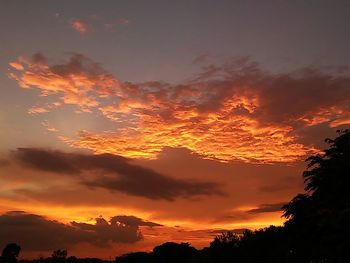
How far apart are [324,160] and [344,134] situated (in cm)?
319

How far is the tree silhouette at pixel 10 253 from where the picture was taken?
141250 mm

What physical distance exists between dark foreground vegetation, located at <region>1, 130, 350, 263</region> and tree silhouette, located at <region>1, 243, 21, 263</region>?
97.3 metres

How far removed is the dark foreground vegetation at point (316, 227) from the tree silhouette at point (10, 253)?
319ft

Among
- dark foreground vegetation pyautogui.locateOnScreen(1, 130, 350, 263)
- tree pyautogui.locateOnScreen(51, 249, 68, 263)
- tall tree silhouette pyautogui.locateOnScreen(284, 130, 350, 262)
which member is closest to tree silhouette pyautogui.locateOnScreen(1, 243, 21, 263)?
tree pyautogui.locateOnScreen(51, 249, 68, 263)

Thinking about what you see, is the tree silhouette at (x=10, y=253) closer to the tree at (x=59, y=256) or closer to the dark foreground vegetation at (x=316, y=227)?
the tree at (x=59, y=256)

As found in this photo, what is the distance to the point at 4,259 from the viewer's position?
141m

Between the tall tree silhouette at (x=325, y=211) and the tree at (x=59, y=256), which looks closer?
the tall tree silhouette at (x=325, y=211)

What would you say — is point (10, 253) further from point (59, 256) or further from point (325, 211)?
point (325, 211)

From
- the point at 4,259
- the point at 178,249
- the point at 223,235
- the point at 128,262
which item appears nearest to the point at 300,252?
the point at 223,235

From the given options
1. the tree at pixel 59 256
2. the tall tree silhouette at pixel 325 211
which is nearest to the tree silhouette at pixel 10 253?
the tree at pixel 59 256

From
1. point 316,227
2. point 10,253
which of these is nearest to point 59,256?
point 10,253

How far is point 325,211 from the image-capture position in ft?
141

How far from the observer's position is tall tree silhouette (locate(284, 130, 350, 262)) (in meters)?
39.1

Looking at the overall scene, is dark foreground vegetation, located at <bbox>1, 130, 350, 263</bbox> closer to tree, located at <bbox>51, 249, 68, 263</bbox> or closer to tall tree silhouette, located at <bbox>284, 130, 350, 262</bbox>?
tall tree silhouette, located at <bbox>284, 130, 350, 262</bbox>
